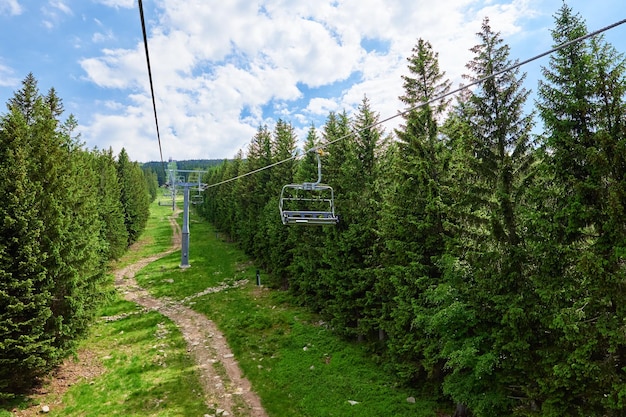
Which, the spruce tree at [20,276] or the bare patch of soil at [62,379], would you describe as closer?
the spruce tree at [20,276]

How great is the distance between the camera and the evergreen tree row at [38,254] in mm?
12688

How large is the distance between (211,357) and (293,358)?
3.87m

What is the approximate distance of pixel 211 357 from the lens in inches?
670

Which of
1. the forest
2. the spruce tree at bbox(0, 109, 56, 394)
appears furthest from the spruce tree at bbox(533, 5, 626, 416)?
the spruce tree at bbox(0, 109, 56, 394)

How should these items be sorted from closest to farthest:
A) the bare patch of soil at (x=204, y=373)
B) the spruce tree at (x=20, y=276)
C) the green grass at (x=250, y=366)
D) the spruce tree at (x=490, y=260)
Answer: the spruce tree at (x=490, y=260) < the spruce tree at (x=20, y=276) < the green grass at (x=250, y=366) < the bare patch of soil at (x=204, y=373)

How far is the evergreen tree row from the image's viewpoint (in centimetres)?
1269

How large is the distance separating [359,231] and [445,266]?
6357 millimetres

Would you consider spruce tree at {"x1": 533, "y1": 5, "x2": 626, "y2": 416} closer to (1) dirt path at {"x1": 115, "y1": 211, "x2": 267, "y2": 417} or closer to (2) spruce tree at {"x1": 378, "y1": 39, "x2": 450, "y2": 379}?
(2) spruce tree at {"x1": 378, "y1": 39, "x2": 450, "y2": 379}

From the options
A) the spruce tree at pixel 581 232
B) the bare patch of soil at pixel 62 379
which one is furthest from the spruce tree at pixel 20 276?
the spruce tree at pixel 581 232

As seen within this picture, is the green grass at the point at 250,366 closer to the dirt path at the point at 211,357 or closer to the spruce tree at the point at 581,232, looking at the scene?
the dirt path at the point at 211,357

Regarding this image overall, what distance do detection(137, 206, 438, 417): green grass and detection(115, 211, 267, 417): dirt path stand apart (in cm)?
44

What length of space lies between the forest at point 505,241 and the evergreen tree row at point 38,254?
11.9 metres

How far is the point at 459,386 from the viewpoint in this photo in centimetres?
1038

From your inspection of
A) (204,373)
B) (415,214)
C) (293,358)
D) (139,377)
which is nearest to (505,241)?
(415,214)
